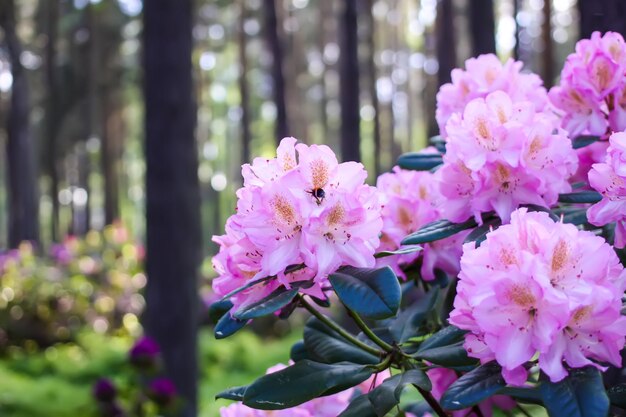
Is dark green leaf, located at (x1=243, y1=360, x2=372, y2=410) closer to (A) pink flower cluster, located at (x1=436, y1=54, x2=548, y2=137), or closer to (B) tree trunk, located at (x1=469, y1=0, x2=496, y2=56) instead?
(A) pink flower cluster, located at (x1=436, y1=54, x2=548, y2=137)

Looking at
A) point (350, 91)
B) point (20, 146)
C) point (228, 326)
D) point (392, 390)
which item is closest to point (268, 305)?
point (228, 326)

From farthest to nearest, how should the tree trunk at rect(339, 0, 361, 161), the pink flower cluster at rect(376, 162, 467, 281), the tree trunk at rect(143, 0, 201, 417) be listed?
the tree trunk at rect(339, 0, 361, 161) < the tree trunk at rect(143, 0, 201, 417) < the pink flower cluster at rect(376, 162, 467, 281)

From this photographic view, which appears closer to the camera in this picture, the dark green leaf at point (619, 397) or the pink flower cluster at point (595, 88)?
the dark green leaf at point (619, 397)

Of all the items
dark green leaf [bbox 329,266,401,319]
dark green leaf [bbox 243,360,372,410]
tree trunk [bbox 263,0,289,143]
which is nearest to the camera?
dark green leaf [bbox 329,266,401,319]

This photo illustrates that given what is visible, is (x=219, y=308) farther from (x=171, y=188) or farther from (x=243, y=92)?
(x=243, y=92)

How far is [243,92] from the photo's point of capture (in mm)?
18438

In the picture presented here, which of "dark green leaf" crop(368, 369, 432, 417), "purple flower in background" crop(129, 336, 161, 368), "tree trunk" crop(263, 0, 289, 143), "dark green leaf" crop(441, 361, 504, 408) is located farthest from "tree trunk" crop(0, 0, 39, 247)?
"dark green leaf" crop(441, 361, 504, 408)

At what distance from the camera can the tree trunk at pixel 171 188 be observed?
16.4 feet

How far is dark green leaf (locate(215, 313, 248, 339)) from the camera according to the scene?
47.6 inches

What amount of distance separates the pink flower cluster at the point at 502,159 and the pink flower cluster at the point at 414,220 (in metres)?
0.11

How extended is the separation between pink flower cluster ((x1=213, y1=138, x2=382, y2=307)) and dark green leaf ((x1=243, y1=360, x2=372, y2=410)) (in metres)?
0.13

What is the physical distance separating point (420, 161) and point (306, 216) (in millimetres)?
651

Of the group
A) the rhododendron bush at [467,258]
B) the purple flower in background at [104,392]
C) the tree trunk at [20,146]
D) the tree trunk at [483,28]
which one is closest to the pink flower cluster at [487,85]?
the rhododendron bush at [467,258]

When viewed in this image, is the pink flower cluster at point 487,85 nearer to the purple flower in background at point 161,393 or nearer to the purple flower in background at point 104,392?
the purple flower in background at point 161,393
